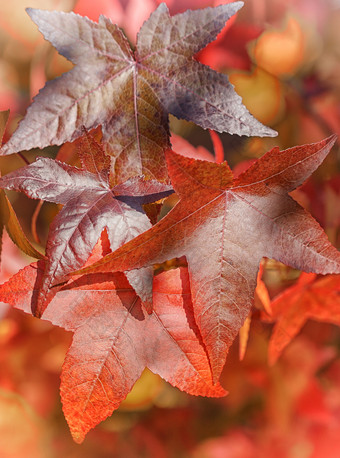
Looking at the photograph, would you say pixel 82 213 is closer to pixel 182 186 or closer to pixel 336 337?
pixel 182 186

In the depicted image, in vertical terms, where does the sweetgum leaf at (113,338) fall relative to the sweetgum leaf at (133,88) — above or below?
below

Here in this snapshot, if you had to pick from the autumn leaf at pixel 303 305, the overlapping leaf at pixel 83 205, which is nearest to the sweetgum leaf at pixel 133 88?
the overlapping leaf at pixel 83 205

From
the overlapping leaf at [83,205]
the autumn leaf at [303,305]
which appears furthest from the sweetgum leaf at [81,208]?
the autumn leaf at [303,305]

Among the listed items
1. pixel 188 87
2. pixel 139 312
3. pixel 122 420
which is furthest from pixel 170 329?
pixel 122 420

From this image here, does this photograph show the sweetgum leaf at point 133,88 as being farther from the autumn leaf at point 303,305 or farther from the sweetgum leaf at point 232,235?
the autumn leaf at point 303,305

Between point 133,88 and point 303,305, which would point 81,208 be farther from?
point 303,305

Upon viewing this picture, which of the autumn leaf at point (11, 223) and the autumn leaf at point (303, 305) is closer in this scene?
the autumn leaf at point (11, 223)
